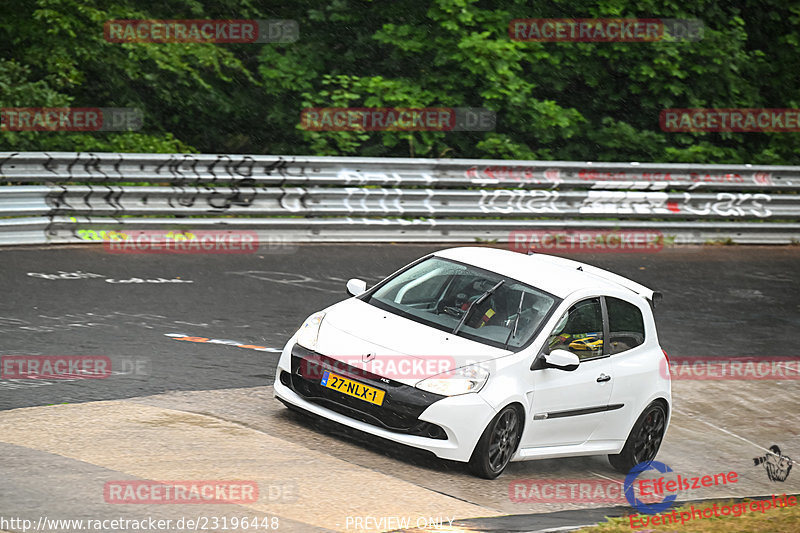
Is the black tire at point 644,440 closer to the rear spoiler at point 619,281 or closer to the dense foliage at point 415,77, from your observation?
the rear spoiler at point 619,281

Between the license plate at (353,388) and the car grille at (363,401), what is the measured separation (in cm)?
3

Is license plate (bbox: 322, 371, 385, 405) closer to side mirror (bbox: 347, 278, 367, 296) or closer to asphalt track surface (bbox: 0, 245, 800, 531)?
asphalt track surface (bbox: 0, 245, 800, 531)

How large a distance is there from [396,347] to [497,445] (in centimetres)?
100

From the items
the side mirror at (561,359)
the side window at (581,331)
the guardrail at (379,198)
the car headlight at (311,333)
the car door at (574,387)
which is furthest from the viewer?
the guardrail at (379,198)

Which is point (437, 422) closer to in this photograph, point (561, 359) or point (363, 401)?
point (363, 401)

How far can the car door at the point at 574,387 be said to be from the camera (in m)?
8.45

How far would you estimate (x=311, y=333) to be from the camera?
28.7 feet

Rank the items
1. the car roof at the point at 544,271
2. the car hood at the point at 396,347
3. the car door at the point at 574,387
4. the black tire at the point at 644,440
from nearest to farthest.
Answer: the car hood at the point at 396,347 < the car door at the point at 574,387 < the car roof at the point at 544,271 < the black tire at the point at 644,440

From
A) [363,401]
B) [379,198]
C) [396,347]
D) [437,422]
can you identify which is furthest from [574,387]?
[379,198]

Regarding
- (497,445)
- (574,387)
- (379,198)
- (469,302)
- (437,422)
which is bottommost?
(497,445)

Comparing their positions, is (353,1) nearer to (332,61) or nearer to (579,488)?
(332,61)

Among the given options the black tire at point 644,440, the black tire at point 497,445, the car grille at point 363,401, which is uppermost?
the car grille at point 363,401

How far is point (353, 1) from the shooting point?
22.6 metres

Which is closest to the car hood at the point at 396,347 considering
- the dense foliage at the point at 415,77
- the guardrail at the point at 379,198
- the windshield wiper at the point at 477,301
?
the windshield wiper at the point at 477,301
